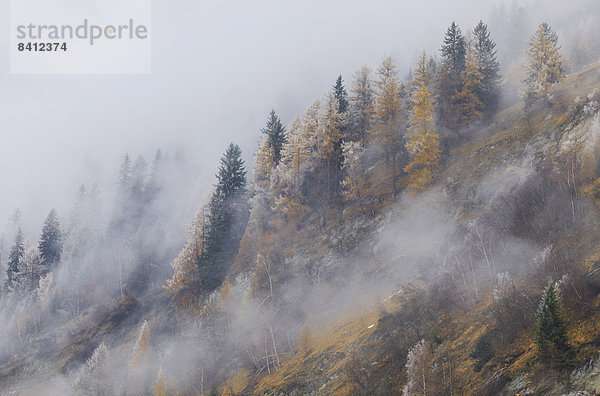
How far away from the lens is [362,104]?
160 feet

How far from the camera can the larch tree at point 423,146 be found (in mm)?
39812

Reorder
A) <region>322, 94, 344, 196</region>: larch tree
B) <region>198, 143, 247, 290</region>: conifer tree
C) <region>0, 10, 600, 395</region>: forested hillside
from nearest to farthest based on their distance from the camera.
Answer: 1. <region>0, 10, 600, 395</region>: forested hillside
2. <region>322, 94, 344, 196</region>: larch tree
3. <region>198, 143, 247, 290</region>: conifer tree

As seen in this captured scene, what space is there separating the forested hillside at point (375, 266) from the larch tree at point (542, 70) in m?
0.20

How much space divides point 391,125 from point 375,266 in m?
17.4

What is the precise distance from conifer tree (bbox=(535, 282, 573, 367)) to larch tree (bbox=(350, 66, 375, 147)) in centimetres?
3542

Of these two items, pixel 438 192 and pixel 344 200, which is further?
pixel 344 200

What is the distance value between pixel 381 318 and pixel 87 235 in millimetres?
65741

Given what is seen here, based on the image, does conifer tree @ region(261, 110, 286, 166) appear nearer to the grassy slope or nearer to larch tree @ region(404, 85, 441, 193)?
larch tree @ region(404, 85, 441, 193)

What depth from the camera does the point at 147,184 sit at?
84.3 metres

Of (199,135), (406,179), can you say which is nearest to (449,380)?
(406,179)

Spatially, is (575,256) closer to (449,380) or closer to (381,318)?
(449,380)

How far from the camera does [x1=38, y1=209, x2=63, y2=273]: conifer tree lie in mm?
72188

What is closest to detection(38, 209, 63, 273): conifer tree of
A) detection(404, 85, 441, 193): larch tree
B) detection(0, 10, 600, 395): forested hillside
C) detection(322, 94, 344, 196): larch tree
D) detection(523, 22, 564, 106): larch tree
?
detection(0, 10, 600, 395): forested hillside

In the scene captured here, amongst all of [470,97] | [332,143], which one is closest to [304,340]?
[332,143]
